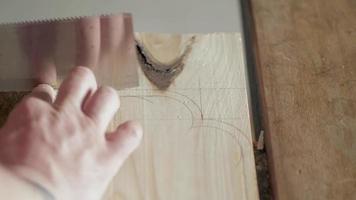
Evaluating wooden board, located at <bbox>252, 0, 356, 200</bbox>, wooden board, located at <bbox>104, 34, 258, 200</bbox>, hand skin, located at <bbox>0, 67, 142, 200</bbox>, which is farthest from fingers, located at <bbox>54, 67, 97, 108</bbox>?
wooden board, located at <bbox>252, 0, 356, 200</bbox>

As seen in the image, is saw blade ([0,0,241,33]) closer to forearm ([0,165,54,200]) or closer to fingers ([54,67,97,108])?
fingers ([54,67,97,108])

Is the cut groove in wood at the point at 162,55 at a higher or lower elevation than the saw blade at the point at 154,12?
lower

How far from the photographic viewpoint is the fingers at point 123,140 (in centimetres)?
47

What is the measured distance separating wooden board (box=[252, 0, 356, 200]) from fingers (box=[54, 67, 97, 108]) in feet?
0.93

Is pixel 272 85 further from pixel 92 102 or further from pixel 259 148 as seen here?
pixel 92 102

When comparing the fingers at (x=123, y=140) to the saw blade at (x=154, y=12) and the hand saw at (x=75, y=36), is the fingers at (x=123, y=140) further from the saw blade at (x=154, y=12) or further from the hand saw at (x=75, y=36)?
the saw blade at (x=154, y=12)

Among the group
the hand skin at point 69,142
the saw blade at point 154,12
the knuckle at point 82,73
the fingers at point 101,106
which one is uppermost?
the saw blade at point 154,12

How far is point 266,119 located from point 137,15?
0.91 feet

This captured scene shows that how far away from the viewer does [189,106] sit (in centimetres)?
62

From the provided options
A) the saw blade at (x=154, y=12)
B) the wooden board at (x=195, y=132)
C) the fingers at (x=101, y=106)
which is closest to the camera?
the fingers at (x=101, y=106)

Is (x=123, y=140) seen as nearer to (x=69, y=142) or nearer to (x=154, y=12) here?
(x=69, y=142)

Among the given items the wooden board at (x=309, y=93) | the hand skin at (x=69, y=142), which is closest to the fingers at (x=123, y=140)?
the hand skin at (x=69, y=142)

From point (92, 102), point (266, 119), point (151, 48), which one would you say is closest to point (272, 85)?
point (266, 119)

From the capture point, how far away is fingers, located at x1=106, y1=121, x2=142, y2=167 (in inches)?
18.4
